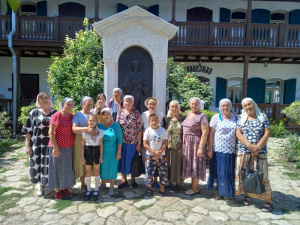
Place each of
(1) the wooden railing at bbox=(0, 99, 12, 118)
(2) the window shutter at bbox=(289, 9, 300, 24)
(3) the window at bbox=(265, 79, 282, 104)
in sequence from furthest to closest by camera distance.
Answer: (3) the window at bbox=(265, 79, 282, 104) → (2) the window shutter at bbox=(289, 9, 300, 24) → (1) the wooden railing at bbox=(0, 99, 12, 118)

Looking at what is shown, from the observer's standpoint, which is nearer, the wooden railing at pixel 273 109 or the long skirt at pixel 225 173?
the long skirt at pixel 225 173

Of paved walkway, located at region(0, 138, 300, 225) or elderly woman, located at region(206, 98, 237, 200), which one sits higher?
elderly woman, located at region(206, 98, 237, 200)

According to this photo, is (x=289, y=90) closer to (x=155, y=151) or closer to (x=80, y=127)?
(x=155, y=151)

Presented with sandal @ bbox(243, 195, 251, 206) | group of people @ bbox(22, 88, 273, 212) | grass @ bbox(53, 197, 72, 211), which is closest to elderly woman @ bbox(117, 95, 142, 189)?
group of people @ bbox(22, 88, 273, 212)

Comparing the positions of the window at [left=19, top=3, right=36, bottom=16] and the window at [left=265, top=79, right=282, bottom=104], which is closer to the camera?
the window at [left=19, top=3, right=36, bottom=16]

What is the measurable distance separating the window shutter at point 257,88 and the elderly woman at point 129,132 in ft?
32.1

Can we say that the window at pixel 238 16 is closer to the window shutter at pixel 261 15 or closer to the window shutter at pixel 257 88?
the window shutter at pixel 261 15

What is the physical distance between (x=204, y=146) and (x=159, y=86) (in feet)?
5.81

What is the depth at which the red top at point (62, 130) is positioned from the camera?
310cm

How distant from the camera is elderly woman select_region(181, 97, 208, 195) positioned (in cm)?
327

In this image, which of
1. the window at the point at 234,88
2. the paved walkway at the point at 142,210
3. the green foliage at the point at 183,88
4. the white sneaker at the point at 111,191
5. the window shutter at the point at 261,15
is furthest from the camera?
the window at the point at 234,88

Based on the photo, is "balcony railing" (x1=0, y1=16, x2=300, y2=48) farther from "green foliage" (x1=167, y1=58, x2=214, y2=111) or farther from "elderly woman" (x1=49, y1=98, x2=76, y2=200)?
"elderly woman" (x1=49, y1=98, x2=76, y2=200)

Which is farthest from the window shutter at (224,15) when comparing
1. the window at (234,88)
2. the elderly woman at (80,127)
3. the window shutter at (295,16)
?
the elderly woman at (80,127)

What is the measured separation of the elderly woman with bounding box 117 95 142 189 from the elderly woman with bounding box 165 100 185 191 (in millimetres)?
487
